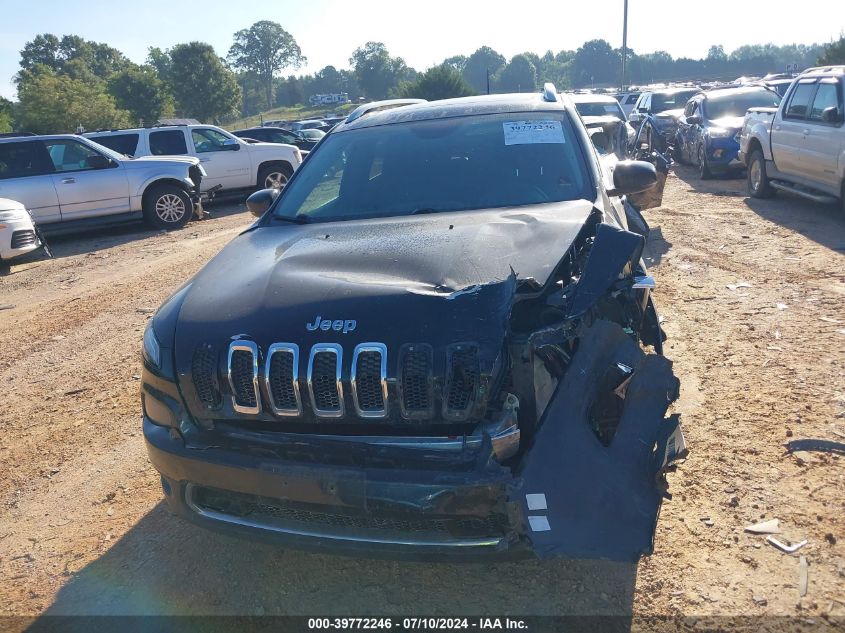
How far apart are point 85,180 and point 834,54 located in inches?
1300

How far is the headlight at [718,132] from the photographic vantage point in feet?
42.7

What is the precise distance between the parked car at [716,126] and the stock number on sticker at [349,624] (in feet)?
41.0

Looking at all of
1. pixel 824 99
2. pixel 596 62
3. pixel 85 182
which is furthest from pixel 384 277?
pixel 596 62

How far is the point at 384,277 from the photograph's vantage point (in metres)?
2.79

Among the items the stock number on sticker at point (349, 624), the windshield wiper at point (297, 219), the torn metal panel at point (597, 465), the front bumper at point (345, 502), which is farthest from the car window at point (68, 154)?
the torn metal panel at point (597, 465)

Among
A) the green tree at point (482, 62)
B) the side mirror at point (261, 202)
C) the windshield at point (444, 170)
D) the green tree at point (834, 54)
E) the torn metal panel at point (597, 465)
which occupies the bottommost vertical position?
Result: the torn metal panel at point (597, 465)

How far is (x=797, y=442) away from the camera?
365 cm

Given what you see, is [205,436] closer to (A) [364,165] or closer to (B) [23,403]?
(A) [364,165]

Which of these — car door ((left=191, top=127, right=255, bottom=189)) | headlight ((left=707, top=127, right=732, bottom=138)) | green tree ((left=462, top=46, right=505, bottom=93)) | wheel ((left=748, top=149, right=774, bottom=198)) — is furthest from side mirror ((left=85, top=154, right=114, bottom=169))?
green tree ((left=462, top=46, right=505, bottom=93))

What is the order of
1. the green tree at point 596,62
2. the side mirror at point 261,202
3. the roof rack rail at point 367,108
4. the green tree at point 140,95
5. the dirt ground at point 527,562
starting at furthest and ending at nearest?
1. the green tree at point 596,62
2. the green tree at point 140,95
3. the roof rack rail at point 367,108
4. the side mirror at point 261,202
5. the dirt ground at point 527,562

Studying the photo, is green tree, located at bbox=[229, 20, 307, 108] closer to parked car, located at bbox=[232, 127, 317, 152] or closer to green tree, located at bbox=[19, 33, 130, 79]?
green tree, located at bbox=[19, 33, 130, 79]

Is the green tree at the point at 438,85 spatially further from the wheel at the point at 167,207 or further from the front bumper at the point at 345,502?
the front bumper at the point at 345,502

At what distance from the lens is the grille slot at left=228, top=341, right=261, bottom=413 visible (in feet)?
8.40

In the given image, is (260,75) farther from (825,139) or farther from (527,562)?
(527,562)
